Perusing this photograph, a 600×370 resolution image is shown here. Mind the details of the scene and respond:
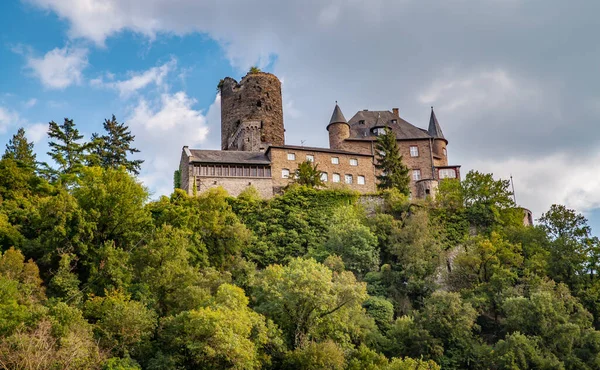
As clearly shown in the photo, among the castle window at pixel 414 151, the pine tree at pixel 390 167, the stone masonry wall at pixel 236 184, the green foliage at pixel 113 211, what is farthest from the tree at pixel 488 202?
the green foliage at pixel 113 211

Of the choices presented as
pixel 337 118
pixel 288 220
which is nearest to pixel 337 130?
pixel 337 118

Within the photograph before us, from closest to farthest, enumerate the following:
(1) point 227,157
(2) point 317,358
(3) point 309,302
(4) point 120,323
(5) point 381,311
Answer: (4) point 120,323 → (2) point 317,358 → (3) point 309,302 → (5) point 381,311 → (1) point 227,157

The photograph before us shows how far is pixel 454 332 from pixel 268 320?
11464 mm

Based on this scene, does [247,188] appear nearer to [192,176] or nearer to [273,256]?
[192,176]

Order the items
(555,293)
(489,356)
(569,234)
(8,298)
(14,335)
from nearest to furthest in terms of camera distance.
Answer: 1. (14,335)
2. (8,298)
3. (489,356)
4. (555,293)
5. (569,234)

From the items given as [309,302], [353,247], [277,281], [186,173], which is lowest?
[309,302]

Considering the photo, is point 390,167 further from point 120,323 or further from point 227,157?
point 120,323

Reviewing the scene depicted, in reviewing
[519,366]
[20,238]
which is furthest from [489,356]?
[20,238]

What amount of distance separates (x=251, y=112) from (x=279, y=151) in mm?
13252

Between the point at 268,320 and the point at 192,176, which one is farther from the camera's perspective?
the point at 192,176

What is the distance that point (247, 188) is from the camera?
54.9 m

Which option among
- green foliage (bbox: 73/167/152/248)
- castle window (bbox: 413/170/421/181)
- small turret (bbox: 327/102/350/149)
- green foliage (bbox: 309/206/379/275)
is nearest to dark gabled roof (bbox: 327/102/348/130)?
small turret (bbox: 327/102/350/149)

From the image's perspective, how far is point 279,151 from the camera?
5941 cm

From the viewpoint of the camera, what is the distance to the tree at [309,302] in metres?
34.5
